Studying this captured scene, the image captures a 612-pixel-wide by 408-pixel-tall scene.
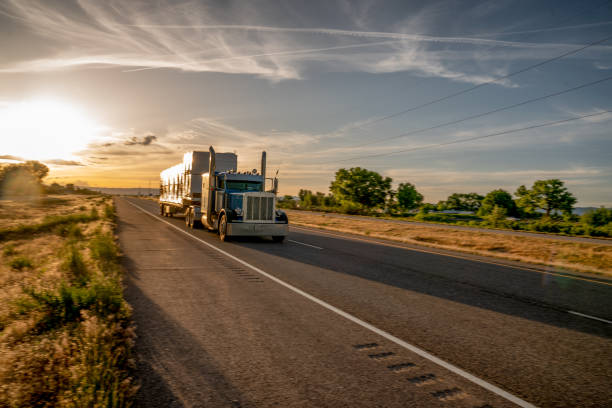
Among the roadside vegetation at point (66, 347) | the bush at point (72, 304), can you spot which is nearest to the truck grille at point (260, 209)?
the roadside vegetation at point (66, 347)

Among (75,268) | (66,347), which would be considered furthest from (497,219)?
(66,347)

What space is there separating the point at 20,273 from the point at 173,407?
8056mm

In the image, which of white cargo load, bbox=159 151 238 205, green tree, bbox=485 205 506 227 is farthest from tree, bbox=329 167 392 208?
white cargo load, bbox=159 151 238 205

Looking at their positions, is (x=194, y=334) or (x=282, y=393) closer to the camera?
(x=282, y=393)

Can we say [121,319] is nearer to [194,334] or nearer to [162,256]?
[194,334]

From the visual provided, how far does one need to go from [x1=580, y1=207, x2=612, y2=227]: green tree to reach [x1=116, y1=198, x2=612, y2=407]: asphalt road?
2050 inches

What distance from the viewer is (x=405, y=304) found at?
6.38 metres

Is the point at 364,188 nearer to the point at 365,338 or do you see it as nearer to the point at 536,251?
the point at 536,251

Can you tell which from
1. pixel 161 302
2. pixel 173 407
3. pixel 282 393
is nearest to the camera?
pixel 173 407

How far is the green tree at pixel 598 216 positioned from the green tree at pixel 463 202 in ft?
408

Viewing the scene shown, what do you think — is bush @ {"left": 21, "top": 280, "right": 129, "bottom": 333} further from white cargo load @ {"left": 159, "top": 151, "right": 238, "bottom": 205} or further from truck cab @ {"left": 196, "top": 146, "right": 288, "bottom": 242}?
white cargo load @ {"left": 159, "top": 151, "right": 238, "bottom": 205}

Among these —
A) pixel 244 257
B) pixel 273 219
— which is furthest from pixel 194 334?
pixel 273 219

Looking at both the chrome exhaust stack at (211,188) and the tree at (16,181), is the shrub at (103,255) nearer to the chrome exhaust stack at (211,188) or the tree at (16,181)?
the chrome exhaust stack at (211,188)

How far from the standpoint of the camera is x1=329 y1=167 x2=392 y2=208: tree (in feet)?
328
